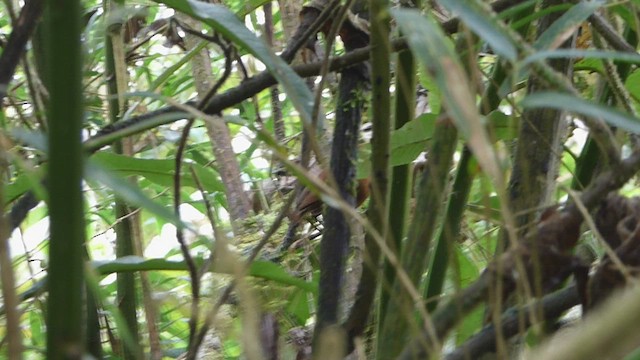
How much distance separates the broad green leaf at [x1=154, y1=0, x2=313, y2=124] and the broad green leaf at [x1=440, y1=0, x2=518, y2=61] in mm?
73

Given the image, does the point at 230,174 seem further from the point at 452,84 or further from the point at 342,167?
the point at 452,84

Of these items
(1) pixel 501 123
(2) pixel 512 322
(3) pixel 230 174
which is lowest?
(2) pixel 512 322

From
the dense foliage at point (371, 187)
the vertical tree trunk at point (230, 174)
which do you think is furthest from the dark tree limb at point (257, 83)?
the vertical tree trunk at point (230, 174)

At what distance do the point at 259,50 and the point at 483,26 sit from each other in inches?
4.4

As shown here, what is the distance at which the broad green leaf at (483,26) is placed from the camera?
24cm

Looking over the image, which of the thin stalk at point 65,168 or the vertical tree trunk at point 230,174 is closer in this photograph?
the thin stalk at point 65,168

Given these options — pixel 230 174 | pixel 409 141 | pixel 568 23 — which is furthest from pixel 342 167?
pixel 230 174

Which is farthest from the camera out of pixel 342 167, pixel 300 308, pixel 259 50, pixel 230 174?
pixel 230 174

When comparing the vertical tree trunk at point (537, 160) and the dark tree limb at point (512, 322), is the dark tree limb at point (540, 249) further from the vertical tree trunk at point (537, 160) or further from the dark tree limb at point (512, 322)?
the vertical tree trunk at point (537, 160)

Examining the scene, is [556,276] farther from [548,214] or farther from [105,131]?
[105,131]

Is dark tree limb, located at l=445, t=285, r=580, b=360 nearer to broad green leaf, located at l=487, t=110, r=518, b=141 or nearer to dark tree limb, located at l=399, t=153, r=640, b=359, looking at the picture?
dark tree limb, located at l=399, t=153, r=640, b=359

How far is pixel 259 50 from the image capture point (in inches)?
13.2

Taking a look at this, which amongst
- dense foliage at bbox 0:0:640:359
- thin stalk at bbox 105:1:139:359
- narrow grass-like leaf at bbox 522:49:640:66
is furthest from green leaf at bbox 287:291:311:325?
narrow grass-like leaf at bbox 522:49:640:66

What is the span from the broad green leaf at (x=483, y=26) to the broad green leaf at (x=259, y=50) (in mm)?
73
